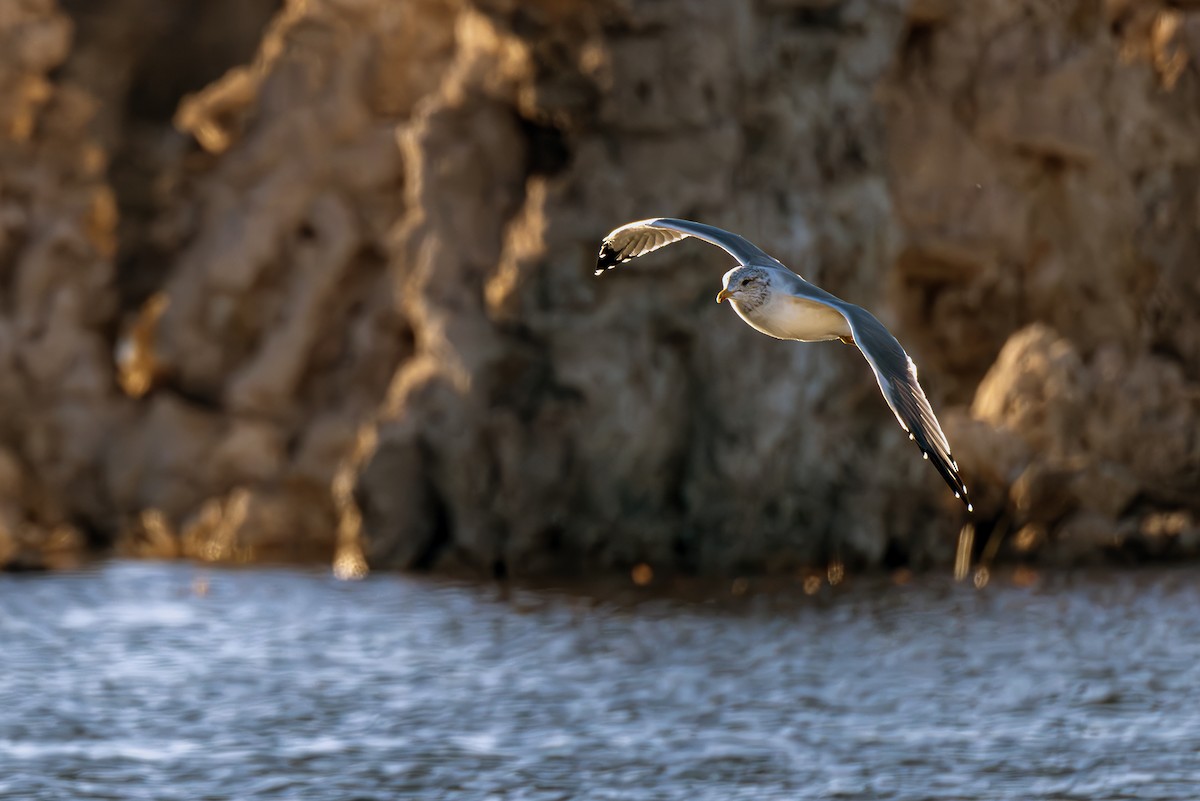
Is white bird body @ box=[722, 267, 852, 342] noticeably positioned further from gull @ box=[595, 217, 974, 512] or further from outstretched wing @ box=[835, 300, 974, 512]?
outstretched wing @ box=[835, 300, 974, 512]

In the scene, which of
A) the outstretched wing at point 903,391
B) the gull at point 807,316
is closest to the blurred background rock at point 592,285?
the gull at point 807,316

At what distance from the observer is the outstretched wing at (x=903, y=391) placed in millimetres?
9289

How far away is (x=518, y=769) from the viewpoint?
14.7 metres

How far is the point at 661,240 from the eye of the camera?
12.4 metres

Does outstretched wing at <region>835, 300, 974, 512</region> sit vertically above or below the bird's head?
below

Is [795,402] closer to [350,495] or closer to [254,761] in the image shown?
[350,495]

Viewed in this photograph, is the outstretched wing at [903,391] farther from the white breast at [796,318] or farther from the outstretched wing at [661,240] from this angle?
the outstretched wing at [661,240]

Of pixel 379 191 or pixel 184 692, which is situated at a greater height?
pixel 379 191

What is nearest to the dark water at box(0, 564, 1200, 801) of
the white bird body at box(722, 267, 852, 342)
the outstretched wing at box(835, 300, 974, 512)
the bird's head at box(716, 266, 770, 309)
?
the white bird body at box(722, 267, 852, 342)

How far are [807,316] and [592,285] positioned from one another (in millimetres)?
11588

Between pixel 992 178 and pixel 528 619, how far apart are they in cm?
902

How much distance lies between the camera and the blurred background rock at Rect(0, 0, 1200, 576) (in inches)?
867

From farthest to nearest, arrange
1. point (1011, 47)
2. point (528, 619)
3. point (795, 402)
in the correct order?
point (1011, 47) < point (795, 402) < point (528, 619)

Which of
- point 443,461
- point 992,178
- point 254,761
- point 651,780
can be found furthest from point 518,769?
point 992,178
